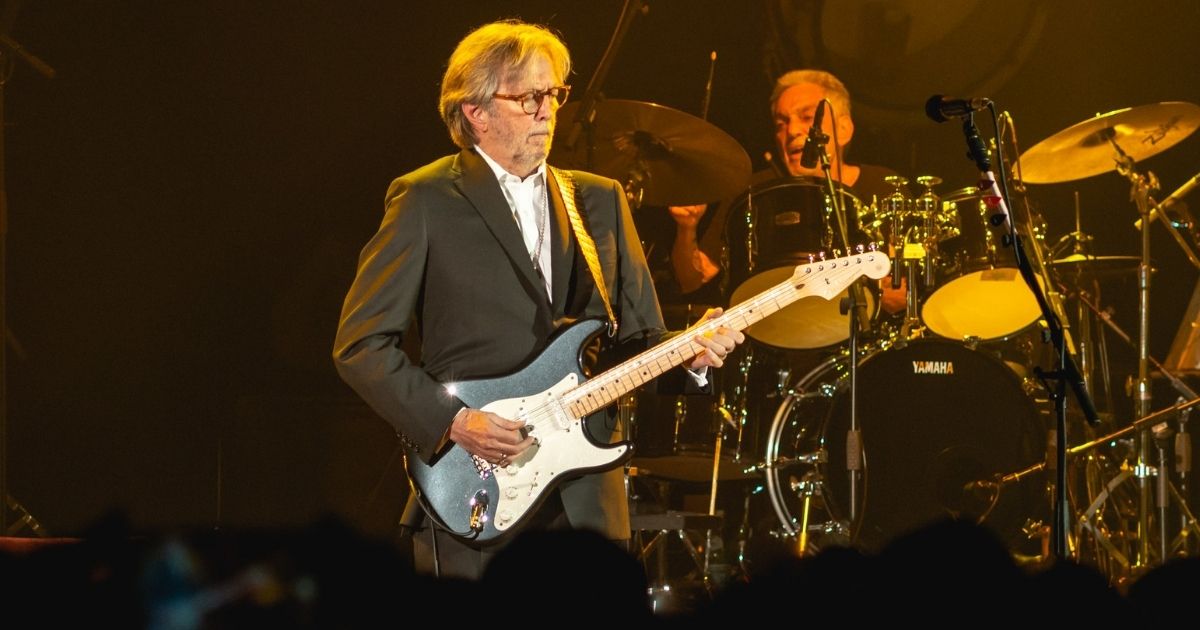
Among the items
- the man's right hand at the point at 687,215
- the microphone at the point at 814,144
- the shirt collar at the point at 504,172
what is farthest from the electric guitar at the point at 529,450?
the man's right hand at the point at 687,215

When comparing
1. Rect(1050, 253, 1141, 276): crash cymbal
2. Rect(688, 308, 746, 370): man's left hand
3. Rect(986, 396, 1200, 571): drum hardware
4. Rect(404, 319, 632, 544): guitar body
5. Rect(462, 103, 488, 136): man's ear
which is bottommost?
Rect(986, 396, 1200, 571): drum hardware

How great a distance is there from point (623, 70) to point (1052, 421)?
3.66 meters

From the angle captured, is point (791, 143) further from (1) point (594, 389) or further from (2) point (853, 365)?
(1) point (594, 389)

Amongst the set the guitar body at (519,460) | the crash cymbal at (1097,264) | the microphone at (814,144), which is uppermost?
the microphone at (814,144)

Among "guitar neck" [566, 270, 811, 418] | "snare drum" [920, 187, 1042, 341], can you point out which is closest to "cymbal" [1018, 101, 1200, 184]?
"snare drum" [920, 187, 1042, 341]

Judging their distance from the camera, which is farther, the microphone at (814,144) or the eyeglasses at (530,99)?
the microphone at (814,144)

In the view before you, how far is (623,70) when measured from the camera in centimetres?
876

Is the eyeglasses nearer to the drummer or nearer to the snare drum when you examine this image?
the snare drum

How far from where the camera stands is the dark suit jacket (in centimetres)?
382

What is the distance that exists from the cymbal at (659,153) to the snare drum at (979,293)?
120cm

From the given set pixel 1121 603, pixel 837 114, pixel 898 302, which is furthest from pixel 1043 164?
pixel 1121 603

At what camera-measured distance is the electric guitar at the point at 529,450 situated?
3799mm

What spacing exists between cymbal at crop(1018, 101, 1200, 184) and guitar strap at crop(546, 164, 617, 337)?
3638 mm

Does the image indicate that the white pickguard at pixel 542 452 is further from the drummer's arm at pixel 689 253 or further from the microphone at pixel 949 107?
the drummer's arm at pixel 689 253
